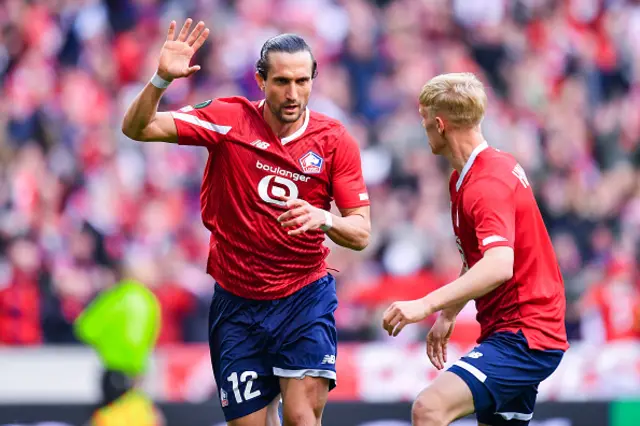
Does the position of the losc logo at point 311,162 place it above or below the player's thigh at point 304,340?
above

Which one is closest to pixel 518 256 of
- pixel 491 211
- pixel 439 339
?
pixel 491 211

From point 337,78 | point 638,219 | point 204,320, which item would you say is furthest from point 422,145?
point 204,320

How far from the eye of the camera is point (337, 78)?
14.4 metres

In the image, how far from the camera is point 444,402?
579 cm

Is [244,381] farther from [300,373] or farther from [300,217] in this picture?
[300,217]

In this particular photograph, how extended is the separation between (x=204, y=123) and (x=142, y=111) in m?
0.42

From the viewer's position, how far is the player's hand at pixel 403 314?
5355 mm

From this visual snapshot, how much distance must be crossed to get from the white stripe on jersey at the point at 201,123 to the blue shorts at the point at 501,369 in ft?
5.94

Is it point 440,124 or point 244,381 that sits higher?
point 440,124

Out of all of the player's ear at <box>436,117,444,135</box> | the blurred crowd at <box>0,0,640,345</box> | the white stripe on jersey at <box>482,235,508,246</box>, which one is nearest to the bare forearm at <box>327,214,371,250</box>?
the player's ear at <box>436,117,444,135</box>

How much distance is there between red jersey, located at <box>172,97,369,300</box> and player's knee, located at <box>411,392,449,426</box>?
109 cm

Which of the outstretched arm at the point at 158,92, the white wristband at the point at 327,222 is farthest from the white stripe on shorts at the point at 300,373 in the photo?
the outstretched arm at the point at 158,92

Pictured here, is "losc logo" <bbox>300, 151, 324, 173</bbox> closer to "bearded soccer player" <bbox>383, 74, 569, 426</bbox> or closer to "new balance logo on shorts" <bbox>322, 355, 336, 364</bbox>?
"bearded soccer player" <bbox>383, 74, 569, 426</bbox>

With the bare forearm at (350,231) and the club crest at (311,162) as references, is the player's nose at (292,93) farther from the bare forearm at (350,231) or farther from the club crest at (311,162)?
the bare forearm at (350,231)
